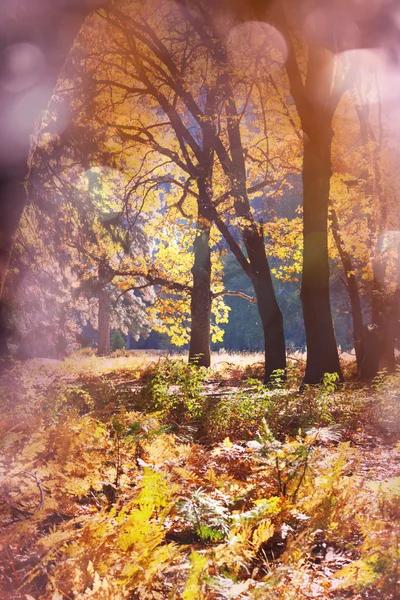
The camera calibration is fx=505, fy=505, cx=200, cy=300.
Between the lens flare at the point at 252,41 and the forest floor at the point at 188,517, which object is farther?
the lens flare at the point at 252,41

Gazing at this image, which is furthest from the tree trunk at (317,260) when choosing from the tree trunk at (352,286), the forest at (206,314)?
the tree trunk at (352,286)

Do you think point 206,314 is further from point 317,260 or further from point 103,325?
point 103,325

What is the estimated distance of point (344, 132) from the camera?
46.3 feet

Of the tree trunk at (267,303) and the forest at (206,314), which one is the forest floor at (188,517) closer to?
the forest at (206,314)

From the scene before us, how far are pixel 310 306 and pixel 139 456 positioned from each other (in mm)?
6450

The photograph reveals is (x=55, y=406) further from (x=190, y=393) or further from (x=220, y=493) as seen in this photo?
(x=220, y=493)

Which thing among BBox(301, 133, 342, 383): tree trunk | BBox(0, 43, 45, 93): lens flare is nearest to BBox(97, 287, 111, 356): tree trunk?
BBox(301, 133, 342, 383): tree trunk

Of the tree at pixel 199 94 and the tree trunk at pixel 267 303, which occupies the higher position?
the tree at pixel 199 94

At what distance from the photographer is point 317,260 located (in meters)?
9.84

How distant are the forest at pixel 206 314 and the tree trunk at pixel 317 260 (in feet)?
0.13

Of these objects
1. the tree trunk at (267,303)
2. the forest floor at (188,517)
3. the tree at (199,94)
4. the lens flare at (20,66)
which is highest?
the tree at (199,94)

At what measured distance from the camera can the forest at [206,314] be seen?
2.36 metres

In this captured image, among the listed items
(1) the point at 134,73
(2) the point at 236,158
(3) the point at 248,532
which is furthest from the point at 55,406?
(1) the point at 134,73

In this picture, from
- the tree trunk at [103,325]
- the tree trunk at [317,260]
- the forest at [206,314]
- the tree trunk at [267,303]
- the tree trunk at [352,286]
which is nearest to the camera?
the forest at [206,314]
